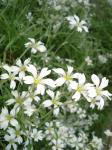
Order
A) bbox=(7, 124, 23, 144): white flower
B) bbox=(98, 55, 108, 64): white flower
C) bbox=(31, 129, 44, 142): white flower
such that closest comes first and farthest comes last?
bbox=(7, 124, 23, 144): white flower, bbox=(31, 129, 44, 142): white flower, bbox=(98, 55, 108, 64): white flower

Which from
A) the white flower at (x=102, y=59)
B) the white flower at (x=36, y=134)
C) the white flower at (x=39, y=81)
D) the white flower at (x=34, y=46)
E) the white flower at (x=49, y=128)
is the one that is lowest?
the white flower at (x=49, y=128)

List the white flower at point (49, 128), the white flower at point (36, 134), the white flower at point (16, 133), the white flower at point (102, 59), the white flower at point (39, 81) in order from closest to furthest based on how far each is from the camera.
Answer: the white flower at point (39, 81) → the white flower at point (16, 133) → the white flower at point (36, 134) → the white flower at point (49, 128) → the white flower at point (102, 59)

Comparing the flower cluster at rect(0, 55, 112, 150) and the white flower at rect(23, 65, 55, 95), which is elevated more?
the white flower at rect(23, 65, 55, 95)

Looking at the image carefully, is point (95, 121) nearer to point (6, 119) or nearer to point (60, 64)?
point (60, 64)

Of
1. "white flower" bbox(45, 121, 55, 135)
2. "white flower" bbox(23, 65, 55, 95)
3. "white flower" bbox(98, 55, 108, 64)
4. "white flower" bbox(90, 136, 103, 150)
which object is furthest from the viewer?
"white flower" bbox(98, 55, 108, 64)

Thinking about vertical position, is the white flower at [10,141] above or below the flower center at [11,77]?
below

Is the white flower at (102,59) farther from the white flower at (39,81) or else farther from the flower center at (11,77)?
the white flower at (39,81)

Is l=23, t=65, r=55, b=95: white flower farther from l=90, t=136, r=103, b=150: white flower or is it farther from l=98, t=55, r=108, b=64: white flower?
l=98, t=55, r=108, b=64: white flower

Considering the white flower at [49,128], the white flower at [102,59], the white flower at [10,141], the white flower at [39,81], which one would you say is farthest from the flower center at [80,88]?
the white flower at [102,59]

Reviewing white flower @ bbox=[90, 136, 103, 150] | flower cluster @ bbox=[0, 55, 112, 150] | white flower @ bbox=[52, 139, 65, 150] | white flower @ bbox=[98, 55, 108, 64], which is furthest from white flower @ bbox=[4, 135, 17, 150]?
white flower @ bbox=[98, 55, 108, 64]

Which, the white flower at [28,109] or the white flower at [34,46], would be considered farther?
the white flower at [34,46]
